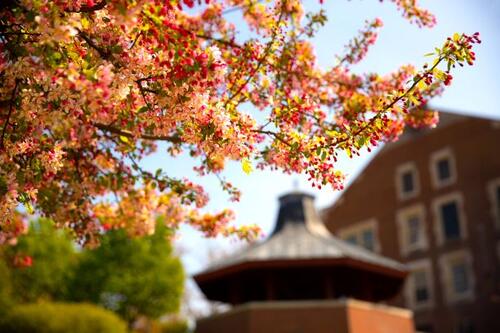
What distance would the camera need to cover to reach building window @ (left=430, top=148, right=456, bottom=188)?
1187 inches

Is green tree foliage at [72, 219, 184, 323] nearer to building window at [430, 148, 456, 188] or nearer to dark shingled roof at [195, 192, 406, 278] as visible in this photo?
dark shingled roof at [195, 192, 406, 278]

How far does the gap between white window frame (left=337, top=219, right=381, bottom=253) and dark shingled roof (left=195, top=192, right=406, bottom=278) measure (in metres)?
11.1

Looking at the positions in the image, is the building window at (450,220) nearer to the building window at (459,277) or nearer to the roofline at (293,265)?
the building window at (459,277)

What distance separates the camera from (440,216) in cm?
3008

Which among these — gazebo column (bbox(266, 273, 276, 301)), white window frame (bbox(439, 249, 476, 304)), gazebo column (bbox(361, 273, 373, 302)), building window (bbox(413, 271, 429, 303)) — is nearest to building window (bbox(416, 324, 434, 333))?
building window (bbox(413, 271, 429, 303))

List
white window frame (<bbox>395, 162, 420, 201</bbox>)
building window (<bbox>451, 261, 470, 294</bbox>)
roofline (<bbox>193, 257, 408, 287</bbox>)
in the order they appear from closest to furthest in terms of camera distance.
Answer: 1. roofline (<bbox>193, 257, 408, 287</bbox>)
2. building window (<bbox>451, 261, 470, 294</bbox>)
3. white window frame (<bbox>395, 162, 420, 201</bbox>)

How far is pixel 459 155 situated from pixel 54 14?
94.6 ft

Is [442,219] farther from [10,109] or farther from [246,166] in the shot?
[10,109]

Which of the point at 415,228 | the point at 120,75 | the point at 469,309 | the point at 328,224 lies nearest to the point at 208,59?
the point at 120,75

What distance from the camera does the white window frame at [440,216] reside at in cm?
2898

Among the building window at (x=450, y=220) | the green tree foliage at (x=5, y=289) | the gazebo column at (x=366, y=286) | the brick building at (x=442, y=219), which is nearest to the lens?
the gazebo column at (x=366, y=286)

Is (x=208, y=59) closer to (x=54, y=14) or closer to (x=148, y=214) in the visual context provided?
(x=54, y=14)

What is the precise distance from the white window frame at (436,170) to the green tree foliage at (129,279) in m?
16.3

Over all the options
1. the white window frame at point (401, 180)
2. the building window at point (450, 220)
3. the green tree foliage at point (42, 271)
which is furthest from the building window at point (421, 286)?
the green tree foliage at point (42, 271)
